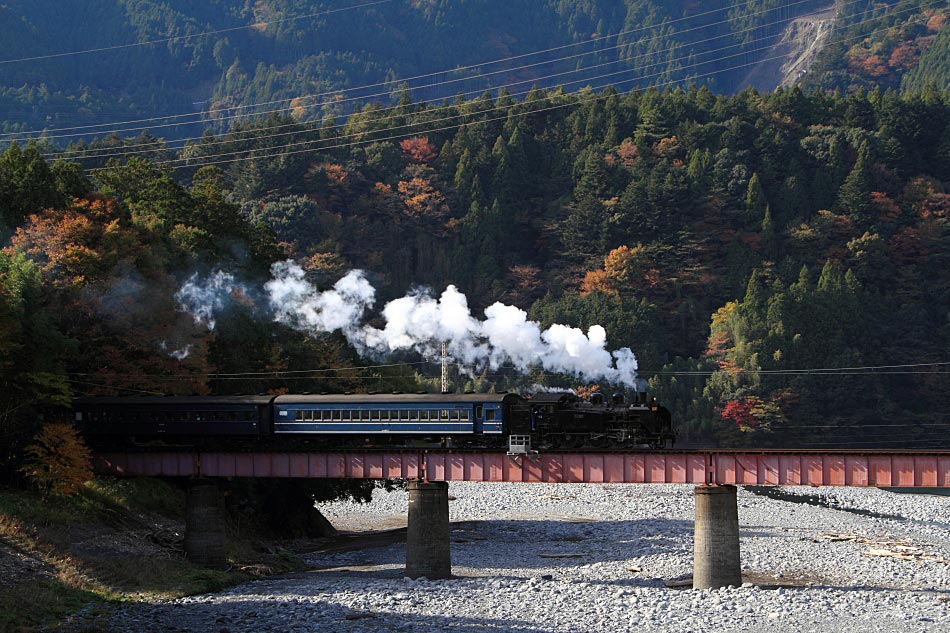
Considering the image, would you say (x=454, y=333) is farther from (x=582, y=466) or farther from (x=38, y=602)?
(x=38, y=602)

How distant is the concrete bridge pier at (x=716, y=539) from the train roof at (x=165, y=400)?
25531 mm

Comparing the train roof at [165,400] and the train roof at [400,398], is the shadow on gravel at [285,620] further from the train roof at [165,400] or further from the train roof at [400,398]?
the train roof at [165,400]

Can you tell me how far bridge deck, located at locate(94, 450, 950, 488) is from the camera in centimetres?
6266

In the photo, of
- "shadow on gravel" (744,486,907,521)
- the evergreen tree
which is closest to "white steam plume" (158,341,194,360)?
"shadow on gravel" (744,486,907,521)

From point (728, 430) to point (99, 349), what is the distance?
3687 inches

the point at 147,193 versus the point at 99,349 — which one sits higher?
the point at 147,193

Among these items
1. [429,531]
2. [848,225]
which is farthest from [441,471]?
[848,225]

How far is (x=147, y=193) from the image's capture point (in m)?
119

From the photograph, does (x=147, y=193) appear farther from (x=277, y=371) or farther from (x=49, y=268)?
(x=49, y=268)

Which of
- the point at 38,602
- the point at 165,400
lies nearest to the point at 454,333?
the point at 165,400

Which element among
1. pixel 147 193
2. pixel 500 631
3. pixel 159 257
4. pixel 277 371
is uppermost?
pixel 147 193

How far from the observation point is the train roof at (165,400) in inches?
3002

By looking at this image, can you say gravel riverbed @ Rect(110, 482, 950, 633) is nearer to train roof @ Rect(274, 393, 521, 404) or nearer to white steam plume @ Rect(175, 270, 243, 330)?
train roof @ Rect(274, 393, 521, 404)

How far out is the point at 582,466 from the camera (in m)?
67.2
